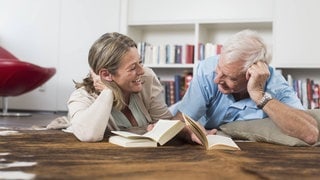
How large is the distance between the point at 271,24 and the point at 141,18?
3.98 feet

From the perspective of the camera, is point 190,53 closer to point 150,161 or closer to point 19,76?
point 19,76

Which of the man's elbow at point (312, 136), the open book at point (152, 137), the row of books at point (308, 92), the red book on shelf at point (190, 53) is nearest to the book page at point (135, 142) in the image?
the open book at point (152, 137)

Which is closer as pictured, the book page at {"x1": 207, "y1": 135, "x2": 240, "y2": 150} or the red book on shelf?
the book page at {"x1": 207, "y1": 135, "x2": 240, "y2": 150}

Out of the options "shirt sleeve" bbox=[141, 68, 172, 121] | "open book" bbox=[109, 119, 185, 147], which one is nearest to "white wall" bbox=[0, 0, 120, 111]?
"shirt sleeve" bbox=[141, 68, 172, 121]

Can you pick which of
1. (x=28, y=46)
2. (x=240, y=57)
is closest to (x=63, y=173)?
(x=240, y=57)

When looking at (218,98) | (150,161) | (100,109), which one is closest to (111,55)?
(100,109)

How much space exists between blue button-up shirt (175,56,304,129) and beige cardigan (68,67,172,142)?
125 millimetres

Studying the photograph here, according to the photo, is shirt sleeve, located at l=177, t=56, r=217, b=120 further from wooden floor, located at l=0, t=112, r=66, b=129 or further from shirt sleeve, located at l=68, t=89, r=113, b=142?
wooden floor, located at l=0, t=112, r=66, b=129

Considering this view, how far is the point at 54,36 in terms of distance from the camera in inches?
184

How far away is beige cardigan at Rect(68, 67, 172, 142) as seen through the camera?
154cm

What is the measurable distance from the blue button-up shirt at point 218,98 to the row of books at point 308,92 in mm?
1788

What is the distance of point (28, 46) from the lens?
15.6ft

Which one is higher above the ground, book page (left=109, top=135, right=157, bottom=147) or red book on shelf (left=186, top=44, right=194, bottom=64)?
red book on shelf (left=186, top=44, right=194, bottom=64)

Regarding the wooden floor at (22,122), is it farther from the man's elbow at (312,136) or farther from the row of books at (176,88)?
the man's elbow at (312,136)
